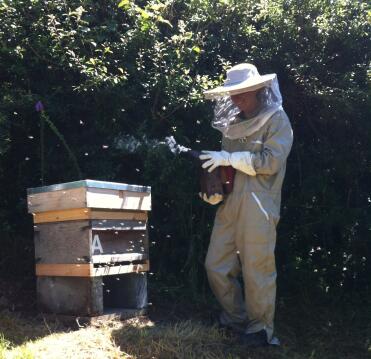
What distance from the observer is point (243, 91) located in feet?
10.6

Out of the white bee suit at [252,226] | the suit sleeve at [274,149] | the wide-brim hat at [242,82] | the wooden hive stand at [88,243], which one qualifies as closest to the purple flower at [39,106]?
the wooden hive stand at [88,243]

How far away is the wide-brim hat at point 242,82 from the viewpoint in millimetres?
3209

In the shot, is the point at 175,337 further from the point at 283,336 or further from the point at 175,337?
the point at 283,336

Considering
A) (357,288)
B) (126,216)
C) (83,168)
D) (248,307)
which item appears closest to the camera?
(248,307)

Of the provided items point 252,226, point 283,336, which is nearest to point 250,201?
point 252,226

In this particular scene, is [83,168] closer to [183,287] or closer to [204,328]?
[183,287]

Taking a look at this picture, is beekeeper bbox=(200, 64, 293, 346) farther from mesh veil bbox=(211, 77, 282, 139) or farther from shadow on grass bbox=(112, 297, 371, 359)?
shadow on grass bbox=(112, 297, 371, 359)

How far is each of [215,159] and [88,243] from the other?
862 millimetres

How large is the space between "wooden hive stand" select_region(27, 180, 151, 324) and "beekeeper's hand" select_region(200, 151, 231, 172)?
0.48 m

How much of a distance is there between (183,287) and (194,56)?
5.35 feet

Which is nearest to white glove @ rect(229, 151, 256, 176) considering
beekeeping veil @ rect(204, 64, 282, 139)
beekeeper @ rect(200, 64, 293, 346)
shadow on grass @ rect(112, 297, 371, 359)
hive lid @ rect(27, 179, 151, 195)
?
beekeeper @ rect(200, 64, 293, 346)

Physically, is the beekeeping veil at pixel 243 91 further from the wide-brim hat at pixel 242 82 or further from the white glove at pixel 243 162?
the white glove at pixel 243 162

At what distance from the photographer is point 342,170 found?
4301mm

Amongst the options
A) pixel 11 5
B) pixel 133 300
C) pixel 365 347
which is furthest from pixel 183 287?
pixel 11 5
